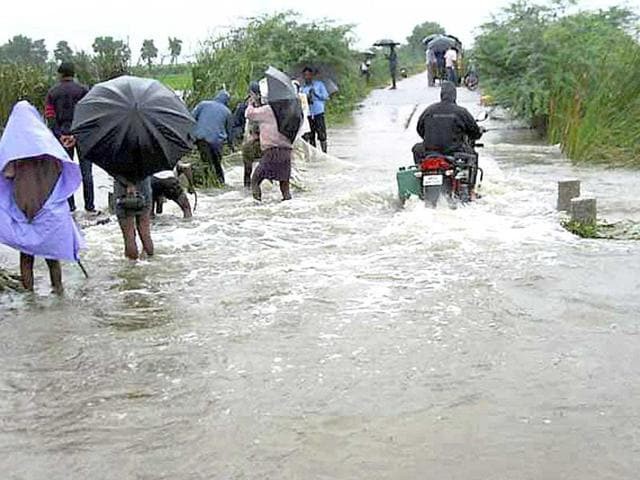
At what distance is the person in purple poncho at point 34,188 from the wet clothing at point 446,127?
4723 millimetres

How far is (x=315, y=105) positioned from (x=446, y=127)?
735 cm

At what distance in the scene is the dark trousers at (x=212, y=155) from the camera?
1367 cm

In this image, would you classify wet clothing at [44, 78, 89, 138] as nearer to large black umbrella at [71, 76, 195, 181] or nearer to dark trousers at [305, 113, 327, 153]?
large black umbrella at [71, 76, 195, 181]

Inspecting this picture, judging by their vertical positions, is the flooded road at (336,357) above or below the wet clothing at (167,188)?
below

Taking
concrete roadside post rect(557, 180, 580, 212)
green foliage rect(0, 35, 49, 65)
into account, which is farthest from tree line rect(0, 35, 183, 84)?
concrete roadside post rect(557, 180, 580, 212)

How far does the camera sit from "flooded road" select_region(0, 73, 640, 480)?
451 centimetres

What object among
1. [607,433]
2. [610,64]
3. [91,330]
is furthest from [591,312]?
[610,64]

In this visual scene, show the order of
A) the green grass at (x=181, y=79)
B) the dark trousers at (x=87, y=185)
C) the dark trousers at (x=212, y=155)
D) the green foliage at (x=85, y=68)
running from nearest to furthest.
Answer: the dark trousers at (x=87, y=185) → the dark trousers at (x=212, y=155) → the green foliage at (x=85, y=68) → the green grass at (x=181, y=79)

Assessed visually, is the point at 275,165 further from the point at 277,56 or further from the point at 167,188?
the point at 277,56

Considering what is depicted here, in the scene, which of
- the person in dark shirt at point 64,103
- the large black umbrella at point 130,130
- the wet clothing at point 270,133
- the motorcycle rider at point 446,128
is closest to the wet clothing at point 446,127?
the motorcycle rider at point 446,128

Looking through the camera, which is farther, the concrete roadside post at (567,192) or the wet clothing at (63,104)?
the wet clothing at (63,104)

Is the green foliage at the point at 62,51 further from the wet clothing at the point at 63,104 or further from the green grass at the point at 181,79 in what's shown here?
the wet clothing at the point at 63,104

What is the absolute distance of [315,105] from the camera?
17953mm

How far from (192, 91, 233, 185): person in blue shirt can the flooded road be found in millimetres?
3283
